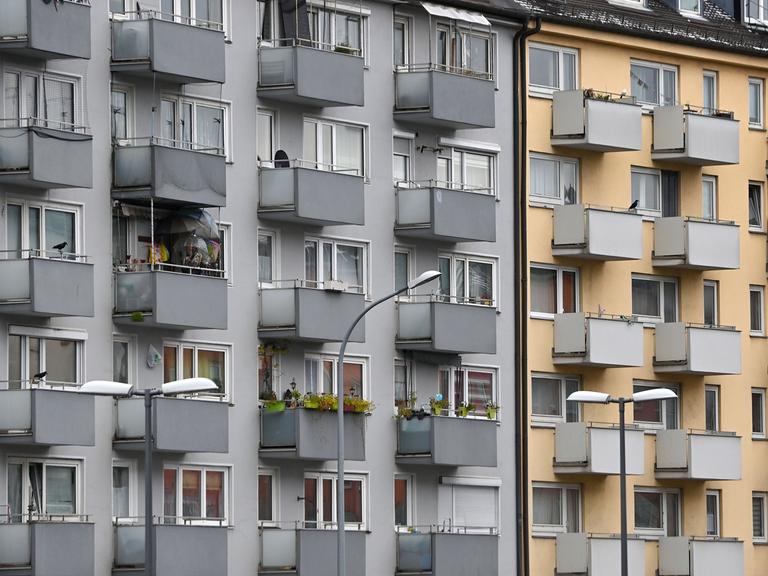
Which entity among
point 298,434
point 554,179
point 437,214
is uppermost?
point 554,179

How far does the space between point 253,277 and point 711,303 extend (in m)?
16.2

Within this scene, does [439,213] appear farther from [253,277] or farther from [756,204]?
[756,204]

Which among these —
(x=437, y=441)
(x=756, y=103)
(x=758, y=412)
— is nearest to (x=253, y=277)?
(x=437, y=441)

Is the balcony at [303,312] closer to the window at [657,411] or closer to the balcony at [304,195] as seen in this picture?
the balcony at [304,195]

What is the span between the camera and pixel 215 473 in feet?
201

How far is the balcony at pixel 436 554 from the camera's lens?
64.9 metres

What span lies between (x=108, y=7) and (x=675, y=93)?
1950cm

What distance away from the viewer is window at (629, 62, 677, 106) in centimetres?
7288

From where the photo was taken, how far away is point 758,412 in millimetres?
74812

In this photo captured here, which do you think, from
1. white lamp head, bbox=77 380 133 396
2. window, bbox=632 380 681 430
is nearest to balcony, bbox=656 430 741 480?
window, bbox=632 380 681 430

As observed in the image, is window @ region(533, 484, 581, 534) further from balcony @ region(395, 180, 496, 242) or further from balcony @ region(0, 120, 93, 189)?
balcony @ region(0, 120, 93, 189)

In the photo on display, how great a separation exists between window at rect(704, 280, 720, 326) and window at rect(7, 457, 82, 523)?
2185 cm

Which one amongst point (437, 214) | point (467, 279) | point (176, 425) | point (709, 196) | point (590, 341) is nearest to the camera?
point (176, 425)

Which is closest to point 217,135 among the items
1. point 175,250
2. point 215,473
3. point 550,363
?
point 175,250
